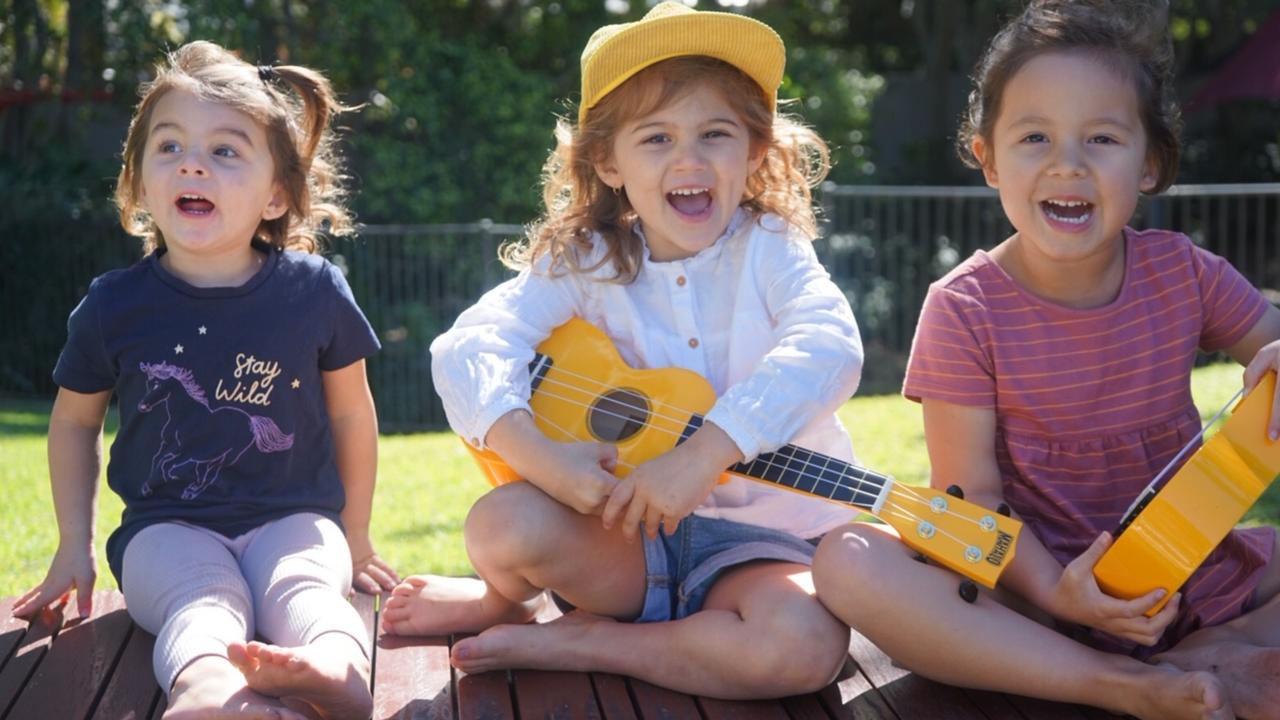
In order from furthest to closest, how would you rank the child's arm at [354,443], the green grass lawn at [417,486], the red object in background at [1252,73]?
the red object in background at [1252,73], the green grass lawn at [417,486], the child's arm at [354,443]

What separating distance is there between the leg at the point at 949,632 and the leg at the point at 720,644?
7 cm

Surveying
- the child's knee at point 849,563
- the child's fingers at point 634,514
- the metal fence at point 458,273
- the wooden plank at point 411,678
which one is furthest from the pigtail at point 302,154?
the metal fence at point 458,273

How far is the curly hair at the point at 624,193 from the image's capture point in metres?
2.94

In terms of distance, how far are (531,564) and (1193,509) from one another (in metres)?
1.18

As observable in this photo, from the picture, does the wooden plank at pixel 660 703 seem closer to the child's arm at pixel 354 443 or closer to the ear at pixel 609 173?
the child's arm at pixel 354 443

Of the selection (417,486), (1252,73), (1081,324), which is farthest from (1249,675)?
(1252,73)

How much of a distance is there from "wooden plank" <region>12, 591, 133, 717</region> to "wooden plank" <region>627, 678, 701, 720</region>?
0.99m

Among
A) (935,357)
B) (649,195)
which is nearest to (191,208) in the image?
(649,195)

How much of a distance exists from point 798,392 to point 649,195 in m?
0.57

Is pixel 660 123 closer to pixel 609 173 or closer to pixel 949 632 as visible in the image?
pixel 609 173

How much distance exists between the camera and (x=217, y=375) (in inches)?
117

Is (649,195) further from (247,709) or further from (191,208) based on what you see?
(247,709)

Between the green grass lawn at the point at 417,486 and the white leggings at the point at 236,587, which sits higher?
the white leggings at the point at 236,587

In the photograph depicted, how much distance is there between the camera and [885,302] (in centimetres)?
1002
